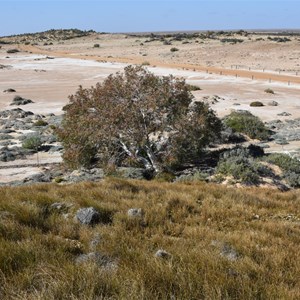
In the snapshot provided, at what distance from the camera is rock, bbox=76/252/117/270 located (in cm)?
532

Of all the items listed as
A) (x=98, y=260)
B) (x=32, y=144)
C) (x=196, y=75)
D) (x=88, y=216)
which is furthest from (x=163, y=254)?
(x=196, y=75)

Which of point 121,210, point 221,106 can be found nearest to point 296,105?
point 221,106

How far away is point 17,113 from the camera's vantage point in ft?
123

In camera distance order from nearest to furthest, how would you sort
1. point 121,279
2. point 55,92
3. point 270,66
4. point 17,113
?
point 121,279
point 17,113
point 55,92
point 270,66

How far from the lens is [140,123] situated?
18.7 metres

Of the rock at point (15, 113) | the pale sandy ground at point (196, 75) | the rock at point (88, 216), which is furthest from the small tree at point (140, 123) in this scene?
the rock at point (15, 113)

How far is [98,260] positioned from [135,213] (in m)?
2.69

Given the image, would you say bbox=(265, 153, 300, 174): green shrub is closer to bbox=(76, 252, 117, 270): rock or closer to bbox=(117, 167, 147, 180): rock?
bbox=(117, 167, 147, 180): rock

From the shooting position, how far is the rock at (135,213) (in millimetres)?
8062

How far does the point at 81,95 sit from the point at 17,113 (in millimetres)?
19190

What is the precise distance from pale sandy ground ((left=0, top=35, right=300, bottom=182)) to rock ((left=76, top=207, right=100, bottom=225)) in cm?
1305

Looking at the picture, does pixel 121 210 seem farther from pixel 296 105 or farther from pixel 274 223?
pixel 296 105

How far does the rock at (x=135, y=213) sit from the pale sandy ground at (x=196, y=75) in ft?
42.5

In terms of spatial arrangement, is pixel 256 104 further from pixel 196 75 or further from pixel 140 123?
pixel 140 123
